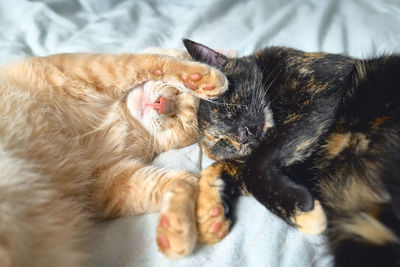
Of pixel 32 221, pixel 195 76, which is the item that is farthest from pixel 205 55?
pixel 32 221

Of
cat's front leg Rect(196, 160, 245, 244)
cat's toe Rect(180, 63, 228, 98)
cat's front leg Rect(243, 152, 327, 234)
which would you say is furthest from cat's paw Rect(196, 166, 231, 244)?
cat's toe Rect(180, 63, 228, 98)

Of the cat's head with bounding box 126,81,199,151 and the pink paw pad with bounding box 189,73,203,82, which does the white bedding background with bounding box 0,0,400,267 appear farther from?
the pink paw pad with bounding box 189,73,203,82

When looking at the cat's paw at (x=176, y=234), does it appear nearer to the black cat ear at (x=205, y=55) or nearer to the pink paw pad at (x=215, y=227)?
the pink paw pad at (x=215, y=227)

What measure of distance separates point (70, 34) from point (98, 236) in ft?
4.20

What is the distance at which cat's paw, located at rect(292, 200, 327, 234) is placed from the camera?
2.71 feet

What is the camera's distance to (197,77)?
1146 mm

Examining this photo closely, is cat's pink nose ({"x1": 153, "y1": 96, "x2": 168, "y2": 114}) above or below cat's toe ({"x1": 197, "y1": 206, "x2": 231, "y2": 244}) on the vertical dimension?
above

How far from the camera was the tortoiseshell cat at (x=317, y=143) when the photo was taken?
75 cm

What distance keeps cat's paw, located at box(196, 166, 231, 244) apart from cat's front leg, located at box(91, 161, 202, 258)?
0.02 metres

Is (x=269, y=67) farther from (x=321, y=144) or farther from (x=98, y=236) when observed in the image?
(x=98, y=236)

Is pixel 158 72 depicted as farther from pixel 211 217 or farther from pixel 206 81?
pixel 211 217

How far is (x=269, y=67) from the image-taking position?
1183mm

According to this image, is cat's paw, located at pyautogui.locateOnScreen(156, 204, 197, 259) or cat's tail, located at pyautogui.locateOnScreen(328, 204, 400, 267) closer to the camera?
cat's tail, located at pyautogui.locateOnScreen(328, 204, 400, 267)

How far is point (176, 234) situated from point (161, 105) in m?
0.54
